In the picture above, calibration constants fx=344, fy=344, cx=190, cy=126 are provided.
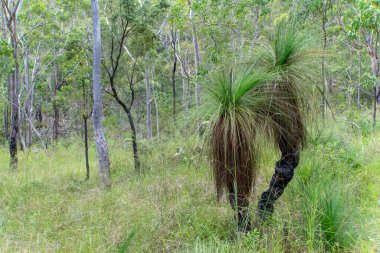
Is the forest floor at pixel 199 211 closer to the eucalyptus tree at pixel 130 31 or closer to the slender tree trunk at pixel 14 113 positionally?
the eucalyptus tree at pixel 130 31

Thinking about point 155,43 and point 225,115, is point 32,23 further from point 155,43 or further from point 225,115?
point 225,115

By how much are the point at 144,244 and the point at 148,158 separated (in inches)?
211

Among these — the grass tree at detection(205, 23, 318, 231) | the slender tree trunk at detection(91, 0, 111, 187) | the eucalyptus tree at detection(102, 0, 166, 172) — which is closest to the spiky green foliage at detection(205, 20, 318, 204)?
the grass tree at detection(205, 23, 318, 231)

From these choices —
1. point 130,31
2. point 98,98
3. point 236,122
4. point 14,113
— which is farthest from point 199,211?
point 14,113

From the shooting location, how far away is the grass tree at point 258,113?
2.79m

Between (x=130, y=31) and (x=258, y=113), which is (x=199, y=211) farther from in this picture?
(x=130, y=31)

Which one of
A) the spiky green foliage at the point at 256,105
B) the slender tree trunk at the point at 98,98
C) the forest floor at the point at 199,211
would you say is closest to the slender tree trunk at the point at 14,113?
the forest floor at the point at 199,211

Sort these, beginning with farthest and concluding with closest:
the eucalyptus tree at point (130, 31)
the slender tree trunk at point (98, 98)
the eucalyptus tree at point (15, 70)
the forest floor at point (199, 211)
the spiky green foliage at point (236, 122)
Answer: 1. the eucalyptus tree at point (15, 70)
2. the eucalyptus tree at point (130, 31)
3. the slender tree trunk at point (98, 98)
4. the forest floor at point (199, 211)
5. the spiky green foliage at point (236, 122)

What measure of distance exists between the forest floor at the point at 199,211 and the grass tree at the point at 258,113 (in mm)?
188

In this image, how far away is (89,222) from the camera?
4406 millimetres

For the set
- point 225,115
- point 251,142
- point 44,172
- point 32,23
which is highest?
point 32,23

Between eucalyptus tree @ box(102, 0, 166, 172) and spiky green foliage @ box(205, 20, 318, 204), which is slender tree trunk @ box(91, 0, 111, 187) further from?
spiky green foliage @ box(205, 20, 318, 204)

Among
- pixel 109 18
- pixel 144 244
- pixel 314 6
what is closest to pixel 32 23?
pixel 109 18

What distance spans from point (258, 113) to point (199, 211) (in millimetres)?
1563
